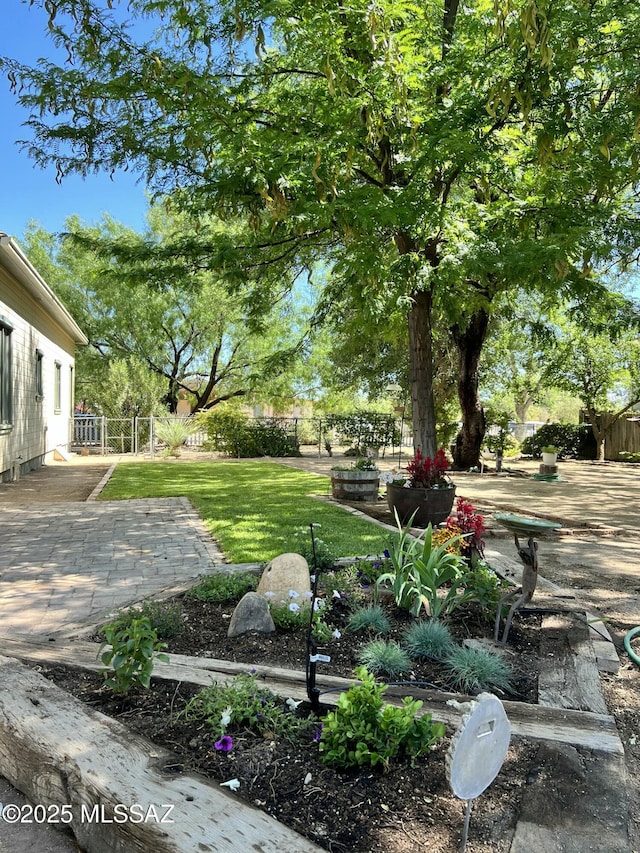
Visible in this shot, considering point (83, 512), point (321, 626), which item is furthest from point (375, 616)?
point (83, 512)

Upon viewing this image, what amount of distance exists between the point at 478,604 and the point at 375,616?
29.9 inches

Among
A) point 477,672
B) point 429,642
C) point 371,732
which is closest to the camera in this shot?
point 371,732

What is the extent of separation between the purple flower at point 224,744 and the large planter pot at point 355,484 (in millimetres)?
6912

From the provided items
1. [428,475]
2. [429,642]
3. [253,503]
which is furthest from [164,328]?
[429,642]

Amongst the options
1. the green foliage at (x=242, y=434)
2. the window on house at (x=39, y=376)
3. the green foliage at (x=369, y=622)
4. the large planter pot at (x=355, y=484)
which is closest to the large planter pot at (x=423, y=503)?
the large planter pot at (x=355, y=484)

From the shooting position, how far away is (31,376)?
12.7 meters

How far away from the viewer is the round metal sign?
1.41 metres

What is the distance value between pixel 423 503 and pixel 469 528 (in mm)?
2769

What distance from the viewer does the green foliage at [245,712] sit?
2076 mm

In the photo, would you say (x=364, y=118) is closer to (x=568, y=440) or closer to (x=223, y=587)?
(x=223, y=587)

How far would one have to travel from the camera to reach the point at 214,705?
7.04ft

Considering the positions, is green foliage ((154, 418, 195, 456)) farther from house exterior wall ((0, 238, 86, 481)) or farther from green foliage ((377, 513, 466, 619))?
green foliage ((377, 513, 466, 619))

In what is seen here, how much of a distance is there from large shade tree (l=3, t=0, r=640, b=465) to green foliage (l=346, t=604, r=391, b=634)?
3.54m

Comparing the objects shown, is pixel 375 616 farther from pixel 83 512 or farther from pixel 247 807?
pixel 83 512
